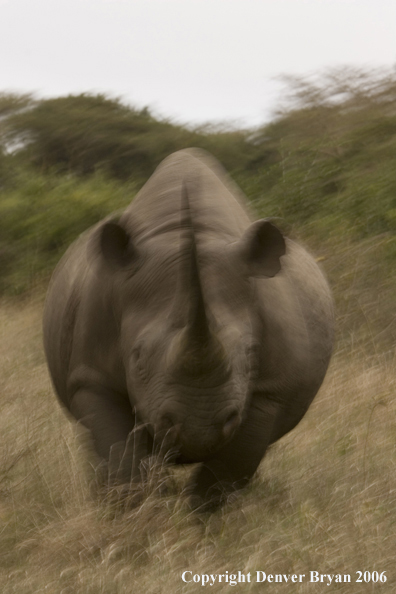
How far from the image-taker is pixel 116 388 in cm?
411

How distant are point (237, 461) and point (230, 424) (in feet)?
2.43

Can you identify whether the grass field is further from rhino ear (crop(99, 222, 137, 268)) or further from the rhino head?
rhino ear (crop(99, 222, 137, 268))

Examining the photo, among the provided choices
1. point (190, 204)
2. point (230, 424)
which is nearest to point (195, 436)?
point (230, 424)

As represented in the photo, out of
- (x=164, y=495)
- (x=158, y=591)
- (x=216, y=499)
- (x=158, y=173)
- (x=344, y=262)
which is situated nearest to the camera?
(x=158, y=591)

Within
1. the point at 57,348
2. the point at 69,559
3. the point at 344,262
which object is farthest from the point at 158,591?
the point at 344,262

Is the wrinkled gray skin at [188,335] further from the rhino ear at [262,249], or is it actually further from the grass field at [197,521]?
the grass field at [197,521]

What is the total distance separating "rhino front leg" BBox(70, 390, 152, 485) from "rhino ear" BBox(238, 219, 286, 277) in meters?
0.81

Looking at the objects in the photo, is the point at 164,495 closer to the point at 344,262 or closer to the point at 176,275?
the point at 176,275

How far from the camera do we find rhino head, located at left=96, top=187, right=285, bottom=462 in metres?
3.40

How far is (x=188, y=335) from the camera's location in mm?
3332

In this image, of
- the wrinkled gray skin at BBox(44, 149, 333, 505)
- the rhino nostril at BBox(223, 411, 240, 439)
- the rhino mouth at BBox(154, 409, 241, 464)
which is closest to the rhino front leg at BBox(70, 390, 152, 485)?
the wrinkled gray skin at BBox(44, 149, 333, 505)

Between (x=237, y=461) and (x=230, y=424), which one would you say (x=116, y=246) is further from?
(x=237, y=461)

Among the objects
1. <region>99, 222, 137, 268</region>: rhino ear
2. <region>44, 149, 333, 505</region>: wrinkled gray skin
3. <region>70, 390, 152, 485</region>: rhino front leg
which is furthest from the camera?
<region>70, 390, 152, 485</region>: rhino front leg

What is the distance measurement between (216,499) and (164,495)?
350 mm
